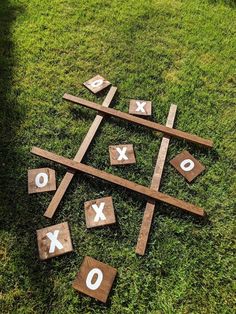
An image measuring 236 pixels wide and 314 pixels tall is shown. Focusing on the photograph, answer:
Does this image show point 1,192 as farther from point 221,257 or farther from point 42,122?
point 221,257

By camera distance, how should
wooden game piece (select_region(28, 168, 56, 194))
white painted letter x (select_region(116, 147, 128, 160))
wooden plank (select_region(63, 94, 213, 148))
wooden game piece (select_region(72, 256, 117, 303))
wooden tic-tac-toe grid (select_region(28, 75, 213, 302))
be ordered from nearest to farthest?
wooden game piece (select_region(72, 256, 117, 303)), wooden tic-tac-toe grid (select_region(28, 75, 213, 302)), wooden game piece (select_region(28, 168, 56, 194)), white painted letter x (select_region(116, 147, 128, 160)), wooden plank (select_region(63, 94, 213, 148))

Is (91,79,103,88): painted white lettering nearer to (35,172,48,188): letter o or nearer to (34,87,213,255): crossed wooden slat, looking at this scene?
(34,87,213,255): crossed wooden slat

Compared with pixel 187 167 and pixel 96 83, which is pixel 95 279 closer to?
pixel 187 167

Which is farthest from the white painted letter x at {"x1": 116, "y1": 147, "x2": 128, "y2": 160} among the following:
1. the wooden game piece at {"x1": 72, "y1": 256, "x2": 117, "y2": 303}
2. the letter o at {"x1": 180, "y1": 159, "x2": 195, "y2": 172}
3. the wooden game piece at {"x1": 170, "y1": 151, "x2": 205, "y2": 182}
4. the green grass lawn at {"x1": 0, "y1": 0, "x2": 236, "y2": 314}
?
the wooden game piece at {"x1": 72, "y1": 256, "x2": 117, "y2": 303}

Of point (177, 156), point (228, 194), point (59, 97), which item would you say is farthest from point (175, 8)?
point (228, 194)

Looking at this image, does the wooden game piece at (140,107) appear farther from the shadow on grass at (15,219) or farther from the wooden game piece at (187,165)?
the shadow on grass at (15,219)

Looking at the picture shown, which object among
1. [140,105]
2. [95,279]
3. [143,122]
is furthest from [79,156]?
[95,279]

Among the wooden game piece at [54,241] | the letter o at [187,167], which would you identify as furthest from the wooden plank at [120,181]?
the wooden game piece at [54,241]
